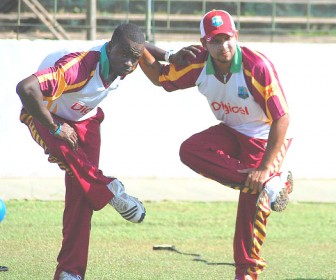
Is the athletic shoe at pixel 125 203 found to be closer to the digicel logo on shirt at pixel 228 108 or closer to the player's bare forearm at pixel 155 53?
the digicel logo on shirt at pixel 228 108

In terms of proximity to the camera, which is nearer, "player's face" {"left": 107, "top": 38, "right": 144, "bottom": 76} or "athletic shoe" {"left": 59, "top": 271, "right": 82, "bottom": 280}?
"player's face" {"left": 107, "top": 38, "right": 144, "bottom": 76}

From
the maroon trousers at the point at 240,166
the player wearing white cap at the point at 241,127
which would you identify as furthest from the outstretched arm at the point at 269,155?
the maroon trousers at the point at 240,166

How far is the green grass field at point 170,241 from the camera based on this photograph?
862 cm

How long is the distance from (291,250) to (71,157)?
3052mm

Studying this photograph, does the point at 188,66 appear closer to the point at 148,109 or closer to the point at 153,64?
the point at 153,64

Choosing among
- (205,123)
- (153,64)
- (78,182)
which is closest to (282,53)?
(205,123)

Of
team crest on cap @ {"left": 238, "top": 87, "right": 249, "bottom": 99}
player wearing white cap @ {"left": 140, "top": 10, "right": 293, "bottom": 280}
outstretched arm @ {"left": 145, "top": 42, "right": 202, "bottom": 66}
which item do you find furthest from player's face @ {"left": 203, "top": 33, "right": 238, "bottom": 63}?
outstretched arm @ {"left": 145, "top": 42, "right": 202, "bottom": 66}

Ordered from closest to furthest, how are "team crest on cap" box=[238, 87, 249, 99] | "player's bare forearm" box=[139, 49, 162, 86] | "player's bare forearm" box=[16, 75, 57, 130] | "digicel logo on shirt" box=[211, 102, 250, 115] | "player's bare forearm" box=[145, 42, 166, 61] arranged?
"player's bare forearm" box=[16, 75, 57, 130], "team crest on cap" box=[238, 87, 249, 99], "digicel logo on shirt" box=[211, 102, 250, 115], "player's bare forearm" box=[139, 49, 162, 86], "player's bare forearm" box=[145, 42, 166, 61]

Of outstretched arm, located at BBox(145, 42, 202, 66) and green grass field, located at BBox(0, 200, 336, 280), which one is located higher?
outstretched arm, located at BBox(145, 42, 202, 66)

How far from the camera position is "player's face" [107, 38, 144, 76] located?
24.4ft

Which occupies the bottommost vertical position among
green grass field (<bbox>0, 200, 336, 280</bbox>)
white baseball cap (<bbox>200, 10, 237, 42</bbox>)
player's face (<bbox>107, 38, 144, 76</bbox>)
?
green grass field (<bbox>0, 200, 336, 280</bbox>)

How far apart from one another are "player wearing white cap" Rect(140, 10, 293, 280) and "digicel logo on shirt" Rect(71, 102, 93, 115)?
2.43 ft

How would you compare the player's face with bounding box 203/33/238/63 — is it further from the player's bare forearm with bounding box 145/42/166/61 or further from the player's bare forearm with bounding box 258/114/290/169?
the player's bare forearm with bounding box 145/42/166/61

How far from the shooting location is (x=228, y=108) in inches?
302
